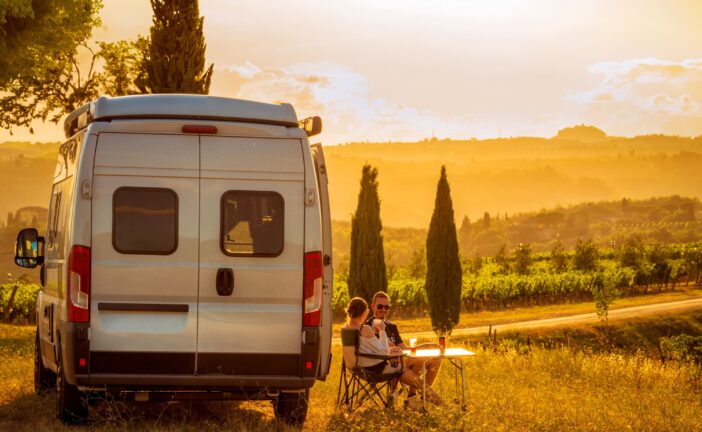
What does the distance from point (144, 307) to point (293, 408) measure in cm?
194

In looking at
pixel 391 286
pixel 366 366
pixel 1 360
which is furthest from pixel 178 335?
pixel 391 286

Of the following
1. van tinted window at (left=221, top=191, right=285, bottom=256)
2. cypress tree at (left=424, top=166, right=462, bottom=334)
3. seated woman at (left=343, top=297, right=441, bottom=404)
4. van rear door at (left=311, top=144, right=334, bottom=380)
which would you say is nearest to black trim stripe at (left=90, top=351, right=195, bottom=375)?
van tinted window at (left=221, top=191, right=285, bottom=256)

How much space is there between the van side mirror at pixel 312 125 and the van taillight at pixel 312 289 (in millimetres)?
1307

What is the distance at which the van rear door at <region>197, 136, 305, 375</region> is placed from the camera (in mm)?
8602

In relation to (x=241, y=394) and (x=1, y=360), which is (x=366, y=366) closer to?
(x=241, y=394)

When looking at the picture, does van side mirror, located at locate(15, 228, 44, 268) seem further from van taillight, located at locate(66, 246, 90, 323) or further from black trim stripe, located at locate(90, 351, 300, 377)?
black trim stripe, located at locate(90, 351, 300, 377)

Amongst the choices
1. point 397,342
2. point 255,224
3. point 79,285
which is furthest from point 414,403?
point 79,285

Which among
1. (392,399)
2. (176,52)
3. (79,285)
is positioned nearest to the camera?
(79,285)

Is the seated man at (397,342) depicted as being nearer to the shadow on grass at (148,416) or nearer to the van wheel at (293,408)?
the shadow on grass at (148,416)

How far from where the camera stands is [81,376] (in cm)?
847

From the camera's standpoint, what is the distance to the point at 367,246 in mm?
40188

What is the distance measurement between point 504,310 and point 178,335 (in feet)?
175

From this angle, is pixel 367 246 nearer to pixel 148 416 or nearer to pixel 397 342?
pixel 397 342

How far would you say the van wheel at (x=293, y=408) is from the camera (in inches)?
377
